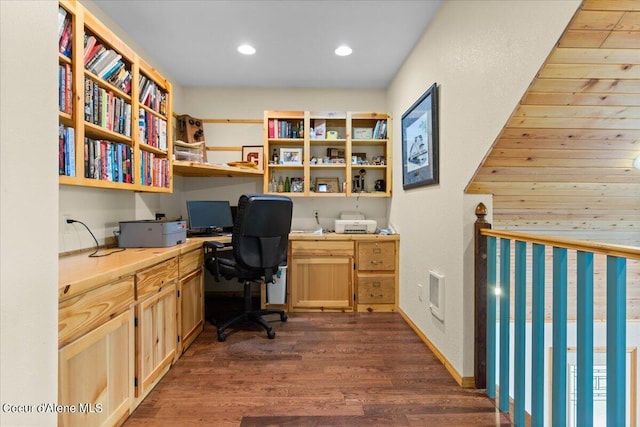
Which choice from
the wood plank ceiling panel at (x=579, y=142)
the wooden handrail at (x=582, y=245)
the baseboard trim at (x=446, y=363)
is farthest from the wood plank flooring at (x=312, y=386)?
the wood plank ceiling panel at (x=579, y=142)

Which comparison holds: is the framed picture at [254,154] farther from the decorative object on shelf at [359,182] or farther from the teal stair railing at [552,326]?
the teal stair railing at [552,326]

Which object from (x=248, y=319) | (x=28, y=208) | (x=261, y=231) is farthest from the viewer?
(x=248, y=319)

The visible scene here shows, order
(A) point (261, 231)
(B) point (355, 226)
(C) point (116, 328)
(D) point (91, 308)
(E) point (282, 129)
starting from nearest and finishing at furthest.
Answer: (D) point (91, 308) < (C) point (116, 328) < (A) point (261, 231) < (B) point (355, 226) < (E) point (282, 129)

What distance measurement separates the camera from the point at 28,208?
77 cm

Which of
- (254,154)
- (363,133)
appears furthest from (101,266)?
(363,133)

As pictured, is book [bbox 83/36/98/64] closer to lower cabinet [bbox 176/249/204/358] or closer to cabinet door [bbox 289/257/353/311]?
lower cabinet [bbox 176/249/204/358]

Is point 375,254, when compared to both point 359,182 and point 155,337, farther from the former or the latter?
point 155,337

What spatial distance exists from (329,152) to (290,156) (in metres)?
0.48

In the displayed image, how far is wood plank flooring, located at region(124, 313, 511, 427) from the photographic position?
1692mm

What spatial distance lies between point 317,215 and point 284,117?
4.10 ft

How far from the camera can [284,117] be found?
3.70 metres

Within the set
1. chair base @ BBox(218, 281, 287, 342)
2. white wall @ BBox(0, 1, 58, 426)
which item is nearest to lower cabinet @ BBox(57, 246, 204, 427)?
chair base @ BBox(218, 281, 287, 342)

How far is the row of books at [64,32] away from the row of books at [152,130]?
26.9 inches

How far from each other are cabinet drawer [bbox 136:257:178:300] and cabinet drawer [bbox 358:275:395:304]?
6.26ft
